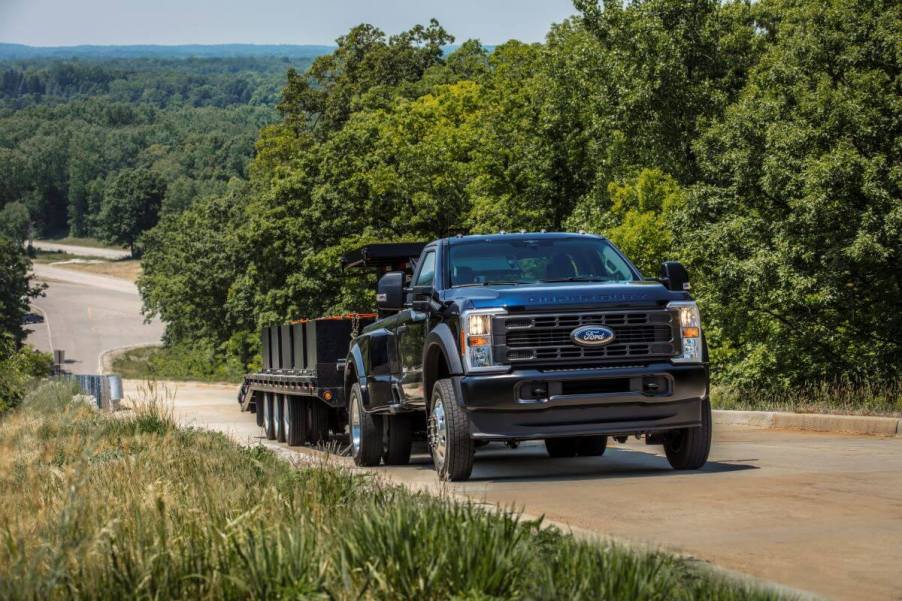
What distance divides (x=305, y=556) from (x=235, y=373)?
76.2 metres

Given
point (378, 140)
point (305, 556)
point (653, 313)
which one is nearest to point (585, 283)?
point (653, 313)

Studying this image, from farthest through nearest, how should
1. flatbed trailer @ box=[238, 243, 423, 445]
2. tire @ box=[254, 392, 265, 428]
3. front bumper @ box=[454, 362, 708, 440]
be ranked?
tire @ box=[254, 392, 265, 428] → flatbed trailer @ box=[238, 243, 423, 445] → front bumper @ box=[454, 362, 708, 440]

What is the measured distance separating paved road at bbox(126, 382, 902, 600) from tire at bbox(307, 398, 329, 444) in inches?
104

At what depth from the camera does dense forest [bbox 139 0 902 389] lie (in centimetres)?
2972

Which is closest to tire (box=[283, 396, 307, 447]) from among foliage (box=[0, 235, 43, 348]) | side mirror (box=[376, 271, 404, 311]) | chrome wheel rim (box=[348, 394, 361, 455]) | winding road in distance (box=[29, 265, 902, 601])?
winding road in distance (box=[29, 265, 902, 601])

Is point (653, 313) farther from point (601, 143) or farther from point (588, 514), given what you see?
point (601, 143)

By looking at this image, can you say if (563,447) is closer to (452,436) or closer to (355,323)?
(355,323)

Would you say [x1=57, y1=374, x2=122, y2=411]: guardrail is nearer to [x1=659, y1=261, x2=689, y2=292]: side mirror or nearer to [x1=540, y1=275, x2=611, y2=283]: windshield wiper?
[x1=540, y1=275, x2=611, y2=283]: windshield wiper

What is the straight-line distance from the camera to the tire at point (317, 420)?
19.4 metres

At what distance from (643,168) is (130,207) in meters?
154

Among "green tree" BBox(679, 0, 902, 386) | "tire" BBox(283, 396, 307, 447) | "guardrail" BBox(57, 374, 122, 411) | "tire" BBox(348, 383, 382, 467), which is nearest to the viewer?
"tire" BBox(348, 383, 382, 467)

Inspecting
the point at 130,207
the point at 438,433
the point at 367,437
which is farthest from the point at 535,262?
the point at 130,207

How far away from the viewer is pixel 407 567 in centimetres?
625

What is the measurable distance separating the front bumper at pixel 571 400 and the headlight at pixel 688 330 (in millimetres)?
221
